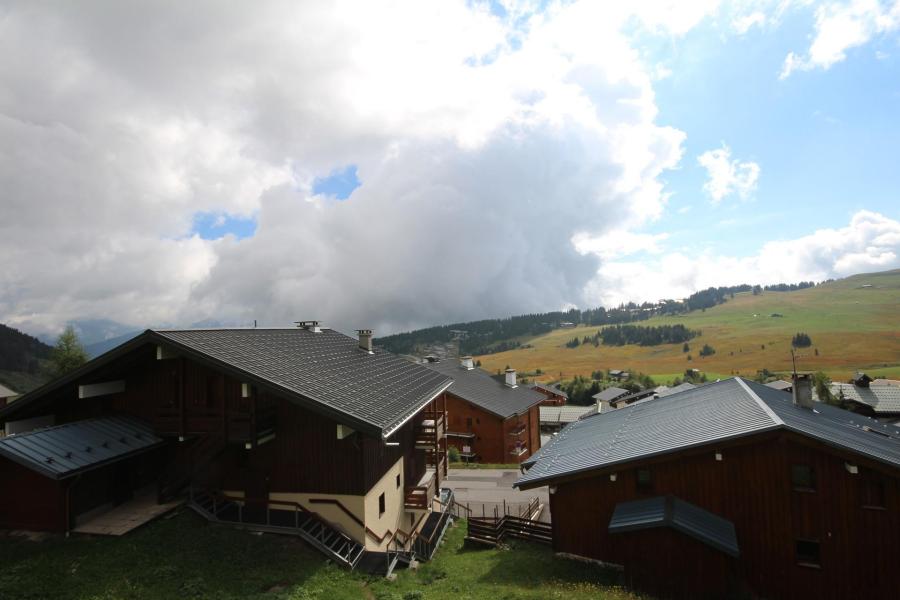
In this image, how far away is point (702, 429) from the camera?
17859mm

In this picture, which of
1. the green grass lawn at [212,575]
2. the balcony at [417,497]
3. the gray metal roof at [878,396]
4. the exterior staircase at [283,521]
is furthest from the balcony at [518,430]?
the gray metal roof at [878,396]

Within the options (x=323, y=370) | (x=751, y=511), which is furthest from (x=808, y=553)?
(x=323, y=370)

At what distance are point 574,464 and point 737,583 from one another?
6258 mm

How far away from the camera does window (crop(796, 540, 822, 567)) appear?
15.5 m

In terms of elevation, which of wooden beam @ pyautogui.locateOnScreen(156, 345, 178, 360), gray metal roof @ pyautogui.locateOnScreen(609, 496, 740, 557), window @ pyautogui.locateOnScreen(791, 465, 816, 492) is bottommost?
gray metal roof @ pyautogui.locateOnScreen(609, 496, 740, 557)

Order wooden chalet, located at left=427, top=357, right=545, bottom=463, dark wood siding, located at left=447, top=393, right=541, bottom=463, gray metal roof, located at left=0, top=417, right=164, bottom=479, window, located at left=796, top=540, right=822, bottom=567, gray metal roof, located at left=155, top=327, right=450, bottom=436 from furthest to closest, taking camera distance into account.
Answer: wooden chalet, located at left=427, top=357, right=545, bottom=463, dark wood siding, located at left=447, top=393, right=541, bottom=463, window, located at left=796, top=540, right=822, bottom=567, gray metal roof, located at left=155, top=327, right=450, bottom=436, gray metal roof, located at left=0, top=417, right=164, bottom=479

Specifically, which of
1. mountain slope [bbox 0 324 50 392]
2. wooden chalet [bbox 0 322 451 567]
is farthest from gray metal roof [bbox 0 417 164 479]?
mountain slope [bbox 0 324 50 392]

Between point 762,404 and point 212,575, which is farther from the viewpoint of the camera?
point 762,404

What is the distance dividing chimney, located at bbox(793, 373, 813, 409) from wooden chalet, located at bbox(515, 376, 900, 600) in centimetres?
273

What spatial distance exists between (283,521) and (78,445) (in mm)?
6663

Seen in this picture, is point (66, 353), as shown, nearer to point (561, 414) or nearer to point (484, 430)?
point (484, 430)

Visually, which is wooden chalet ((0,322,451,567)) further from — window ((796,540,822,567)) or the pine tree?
the pine tree

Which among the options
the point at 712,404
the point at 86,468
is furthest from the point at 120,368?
the point at 712,404

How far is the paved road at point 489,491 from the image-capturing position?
28844 millimetres
